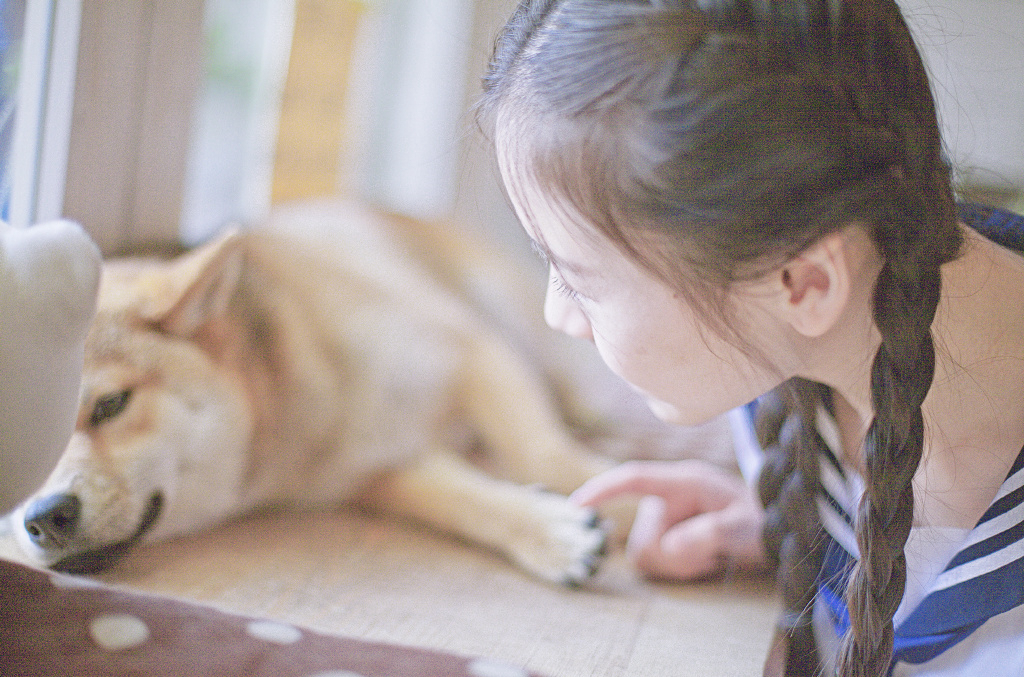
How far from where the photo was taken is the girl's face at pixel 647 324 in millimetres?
592

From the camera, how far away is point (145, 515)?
0.81 metres

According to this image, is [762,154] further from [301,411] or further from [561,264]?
[301,411]

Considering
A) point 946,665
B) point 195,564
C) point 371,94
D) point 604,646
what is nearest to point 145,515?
point 195,564

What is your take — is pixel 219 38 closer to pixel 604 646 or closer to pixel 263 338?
pixel 263 338

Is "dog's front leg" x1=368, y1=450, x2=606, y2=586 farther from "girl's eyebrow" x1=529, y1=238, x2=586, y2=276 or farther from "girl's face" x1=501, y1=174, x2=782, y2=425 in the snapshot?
"girl's eyebrow" x1=529, y1=238, x2=586, y2=276

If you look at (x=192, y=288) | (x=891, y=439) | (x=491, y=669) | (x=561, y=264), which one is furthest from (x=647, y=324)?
(x=192, y=288)

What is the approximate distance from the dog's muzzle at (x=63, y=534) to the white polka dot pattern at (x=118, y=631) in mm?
140

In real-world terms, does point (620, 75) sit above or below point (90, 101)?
above

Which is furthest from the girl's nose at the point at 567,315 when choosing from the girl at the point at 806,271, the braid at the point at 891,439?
the braid at the point at 891,439

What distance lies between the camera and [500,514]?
3.11 feet

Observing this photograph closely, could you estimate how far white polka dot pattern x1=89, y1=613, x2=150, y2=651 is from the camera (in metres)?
0.59

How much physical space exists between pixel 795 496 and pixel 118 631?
1.95 ft

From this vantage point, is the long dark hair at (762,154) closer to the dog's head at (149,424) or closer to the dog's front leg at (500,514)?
the dog's front leg at (500,514)

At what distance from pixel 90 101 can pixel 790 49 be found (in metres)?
0.85
